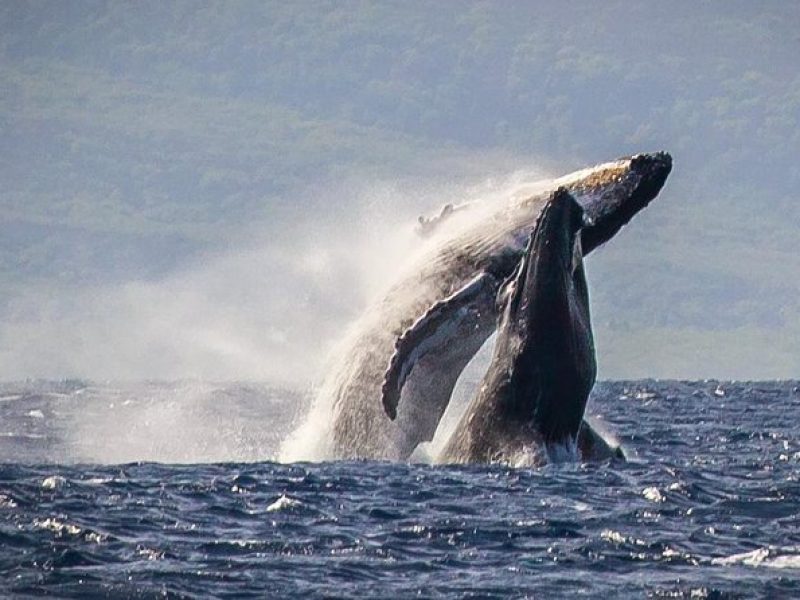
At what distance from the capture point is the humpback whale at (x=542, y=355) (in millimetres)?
15625

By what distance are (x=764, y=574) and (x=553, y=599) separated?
6.15ft

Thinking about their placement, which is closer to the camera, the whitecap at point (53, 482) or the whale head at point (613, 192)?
the whitecap at point (53, 482)

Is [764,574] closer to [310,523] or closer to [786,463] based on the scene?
[310,523]

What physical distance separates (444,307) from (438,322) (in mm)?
161

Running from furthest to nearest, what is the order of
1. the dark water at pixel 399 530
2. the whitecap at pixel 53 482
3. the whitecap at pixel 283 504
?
1. the whitecap at pixel 53 482
2. the whitecap at pixel 283 504
3. the dark water at pixel 399 530

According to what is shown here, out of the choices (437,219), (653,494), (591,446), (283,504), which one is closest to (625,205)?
(437,219)

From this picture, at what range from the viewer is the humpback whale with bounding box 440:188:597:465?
1562cm

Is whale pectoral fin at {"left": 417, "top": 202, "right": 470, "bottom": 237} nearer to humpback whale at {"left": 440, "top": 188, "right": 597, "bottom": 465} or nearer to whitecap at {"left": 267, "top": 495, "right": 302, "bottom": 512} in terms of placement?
humpback whale at {"left": 440, "top": 188, "right": 597, "bottom": 465}

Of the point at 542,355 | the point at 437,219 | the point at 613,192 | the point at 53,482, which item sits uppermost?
the point at 437,219

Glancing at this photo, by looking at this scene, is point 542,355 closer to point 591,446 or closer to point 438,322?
point 438,322

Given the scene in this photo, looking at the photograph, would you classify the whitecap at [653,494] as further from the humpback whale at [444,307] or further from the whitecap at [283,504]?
the whitecap at [283,504]

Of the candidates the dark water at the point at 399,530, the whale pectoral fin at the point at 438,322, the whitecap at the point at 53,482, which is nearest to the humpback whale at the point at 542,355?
the whale pectoral fin at the point at 438,322

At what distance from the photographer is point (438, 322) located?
640 inches

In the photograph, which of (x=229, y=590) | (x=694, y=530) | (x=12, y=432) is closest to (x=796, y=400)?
(x=12, y=432)
